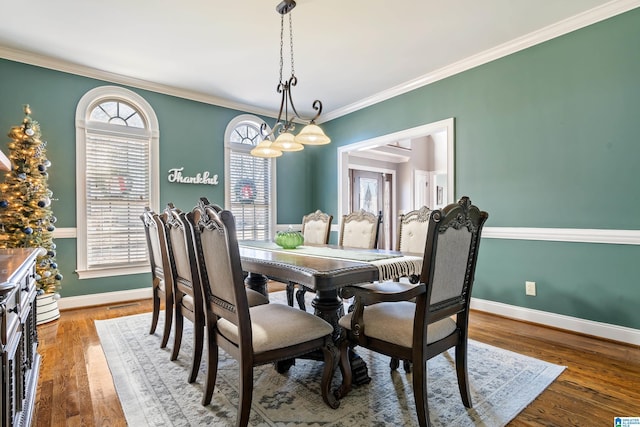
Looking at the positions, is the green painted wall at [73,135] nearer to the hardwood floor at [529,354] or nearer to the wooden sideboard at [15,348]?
the hardwood floor at [529,354]

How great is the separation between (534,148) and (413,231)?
4.91ft

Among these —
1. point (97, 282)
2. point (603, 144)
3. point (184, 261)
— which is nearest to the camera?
point (184, 261)

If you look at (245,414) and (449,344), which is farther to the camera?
(449,344)

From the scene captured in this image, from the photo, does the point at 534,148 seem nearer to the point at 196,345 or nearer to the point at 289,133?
the point at 289,133

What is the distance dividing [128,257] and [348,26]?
12.2ft

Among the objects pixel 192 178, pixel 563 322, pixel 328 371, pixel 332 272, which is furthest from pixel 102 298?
pixel 563 322

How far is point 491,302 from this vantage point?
3570mm

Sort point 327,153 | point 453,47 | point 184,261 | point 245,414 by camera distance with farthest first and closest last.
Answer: point 327,153, point 453,47, point 184,261, point 245,414

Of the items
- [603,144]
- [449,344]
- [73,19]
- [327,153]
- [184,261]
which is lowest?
[449,344]

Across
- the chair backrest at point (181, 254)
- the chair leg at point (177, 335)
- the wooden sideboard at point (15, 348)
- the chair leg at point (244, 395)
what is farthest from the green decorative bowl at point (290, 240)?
the wooden sideboard at point (15, 348)

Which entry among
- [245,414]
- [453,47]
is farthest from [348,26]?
[245,414]

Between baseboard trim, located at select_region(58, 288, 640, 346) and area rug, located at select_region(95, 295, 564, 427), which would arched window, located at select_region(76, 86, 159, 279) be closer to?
baseboard trim, located at select_region(58, 288, 640, 346)

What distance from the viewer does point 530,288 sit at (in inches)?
128

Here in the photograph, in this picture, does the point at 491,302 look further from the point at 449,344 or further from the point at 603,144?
the point at 449,344
